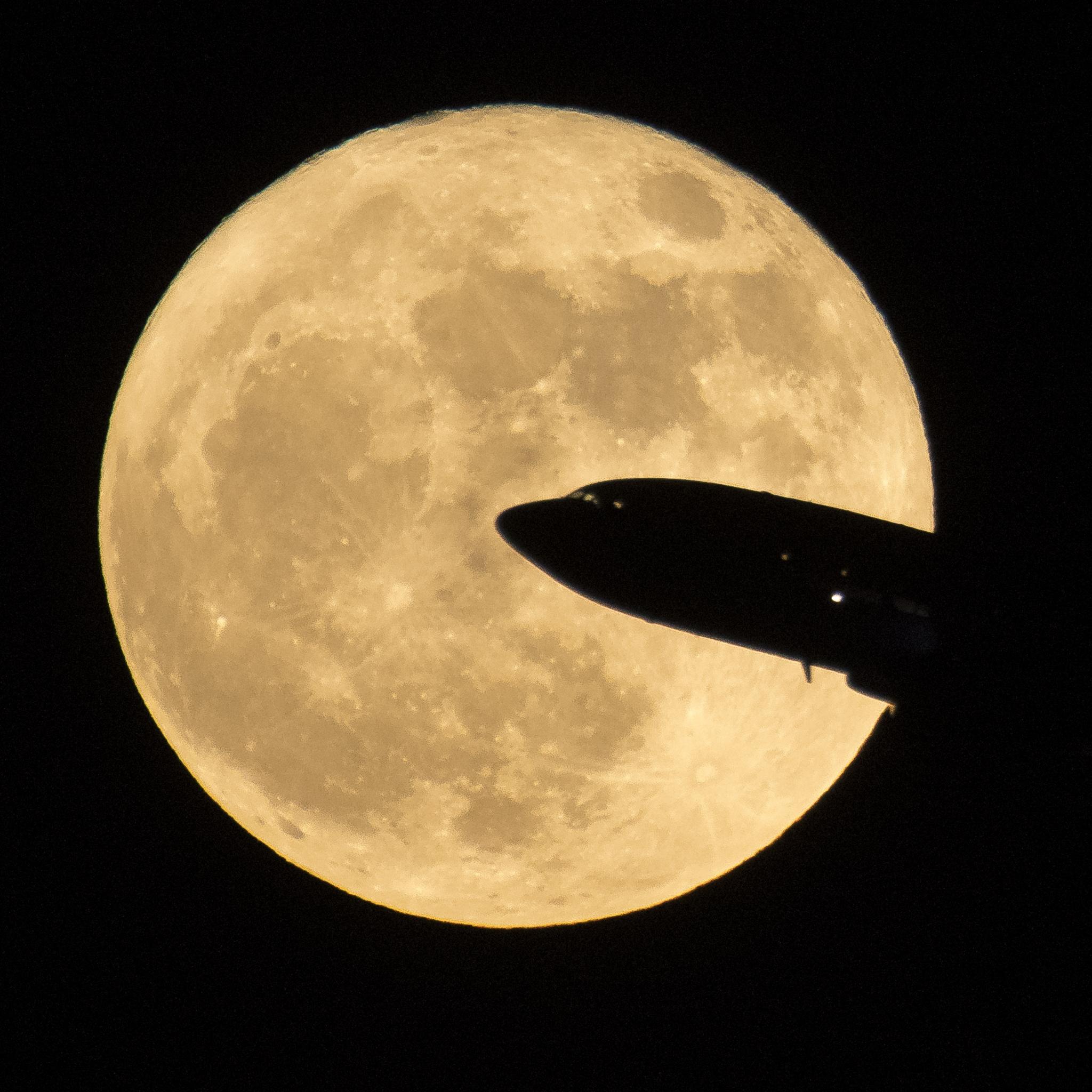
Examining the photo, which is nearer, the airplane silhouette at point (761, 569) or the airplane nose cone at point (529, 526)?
the airplane silhouette at point (761, 569)

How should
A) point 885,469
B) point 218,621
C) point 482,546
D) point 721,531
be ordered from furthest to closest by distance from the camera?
point 885,469 < point 218,621 < point 482,546 < point 721,531

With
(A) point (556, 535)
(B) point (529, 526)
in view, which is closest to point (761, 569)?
(A) point (556, 535)

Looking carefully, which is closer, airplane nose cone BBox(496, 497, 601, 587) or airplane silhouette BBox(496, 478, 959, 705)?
airplane silhouette BBox(496, 478, 959, 705)

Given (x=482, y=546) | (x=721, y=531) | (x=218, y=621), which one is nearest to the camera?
(x=721, y=531)

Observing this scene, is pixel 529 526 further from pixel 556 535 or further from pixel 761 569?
pixel 761 569

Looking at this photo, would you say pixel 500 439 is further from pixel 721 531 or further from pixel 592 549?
pixel 721 531

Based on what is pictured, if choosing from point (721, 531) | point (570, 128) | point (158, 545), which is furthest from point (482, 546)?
point (570, 128)

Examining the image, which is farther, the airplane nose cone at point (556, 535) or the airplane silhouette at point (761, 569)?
the airplane nose cone at point (556, 535)

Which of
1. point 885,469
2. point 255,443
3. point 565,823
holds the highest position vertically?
point 885,469
